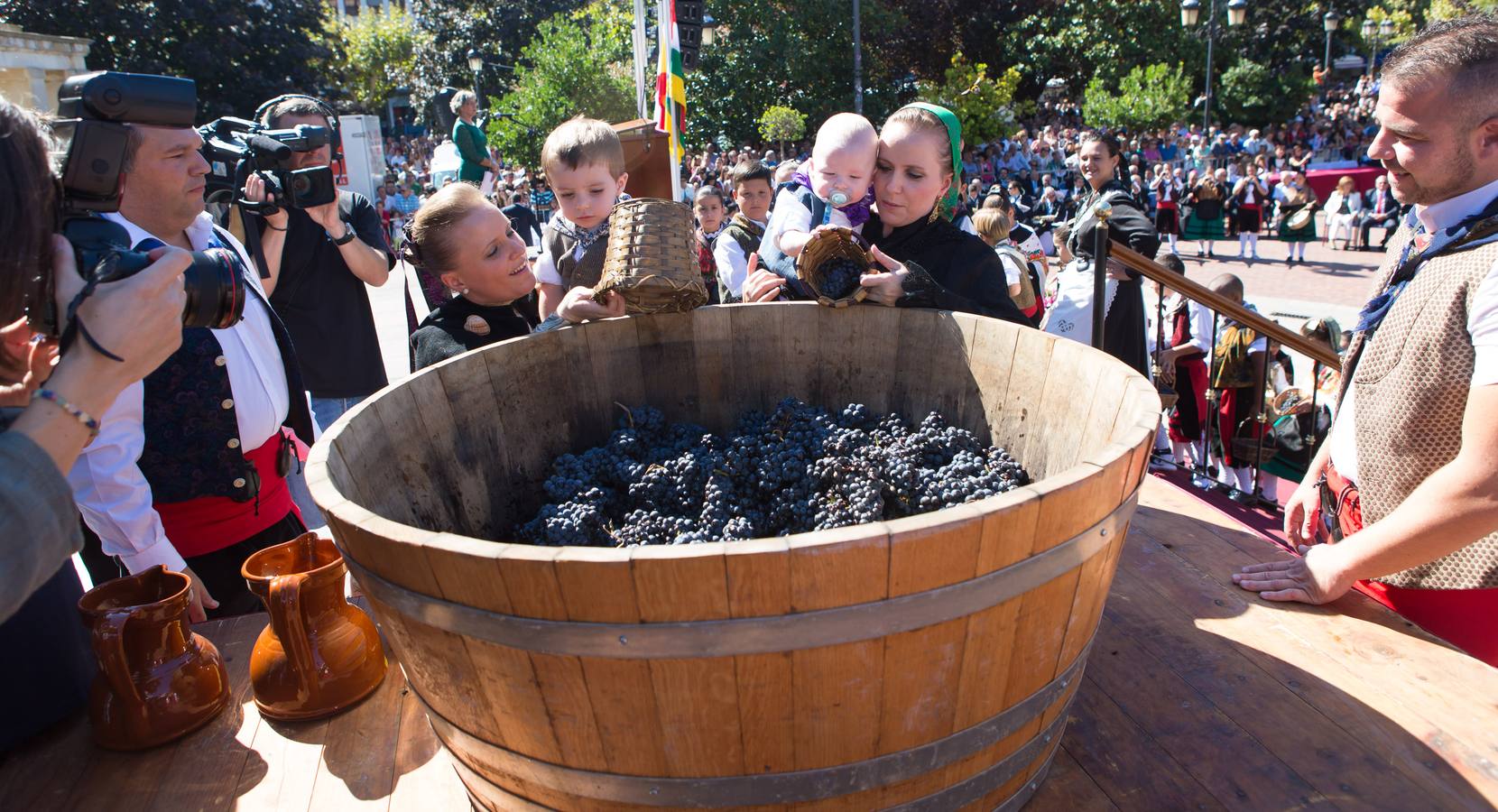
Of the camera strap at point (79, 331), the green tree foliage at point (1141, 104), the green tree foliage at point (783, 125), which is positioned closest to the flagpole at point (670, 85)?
the camera strap at point (79, 331)

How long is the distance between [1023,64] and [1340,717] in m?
32.9

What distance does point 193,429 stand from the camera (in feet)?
7.51

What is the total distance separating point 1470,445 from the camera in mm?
1771

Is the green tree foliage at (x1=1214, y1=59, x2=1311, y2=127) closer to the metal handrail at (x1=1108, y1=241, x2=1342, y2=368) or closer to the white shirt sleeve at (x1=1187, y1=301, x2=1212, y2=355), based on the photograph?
the white shirt sleeve at (x1=1187, y1=301, x2=1212, y2=355)

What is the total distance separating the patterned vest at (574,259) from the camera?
2.95 m

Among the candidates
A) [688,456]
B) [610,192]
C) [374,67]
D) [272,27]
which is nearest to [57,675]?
[688,456]

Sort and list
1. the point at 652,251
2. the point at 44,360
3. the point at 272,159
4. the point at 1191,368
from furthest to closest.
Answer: the point at 1191,368
the point at 272,159
the point at 652,251
the point at 44,360

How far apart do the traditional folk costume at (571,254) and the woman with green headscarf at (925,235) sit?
0.97 metres

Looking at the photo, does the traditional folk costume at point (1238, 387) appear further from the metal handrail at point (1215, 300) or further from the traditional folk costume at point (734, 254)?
the traditional folk costume at point (734, 254)

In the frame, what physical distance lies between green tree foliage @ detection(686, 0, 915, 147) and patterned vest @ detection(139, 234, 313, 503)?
24643 mm

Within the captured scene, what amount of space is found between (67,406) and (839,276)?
1.85 metres

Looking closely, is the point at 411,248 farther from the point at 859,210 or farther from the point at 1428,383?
the point at 1428,383

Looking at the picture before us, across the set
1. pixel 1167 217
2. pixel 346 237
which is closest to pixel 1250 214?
pixel 1167 217

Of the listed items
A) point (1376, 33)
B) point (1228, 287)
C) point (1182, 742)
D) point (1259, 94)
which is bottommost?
point (1182, 742)
